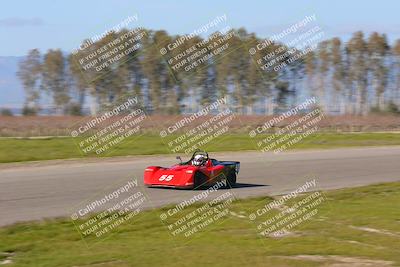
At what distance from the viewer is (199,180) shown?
17.1 meters

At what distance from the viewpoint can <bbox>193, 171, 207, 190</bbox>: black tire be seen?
17016 millimetres

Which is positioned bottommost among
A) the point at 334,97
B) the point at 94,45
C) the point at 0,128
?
the point at 334,97

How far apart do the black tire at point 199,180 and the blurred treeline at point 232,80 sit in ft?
173

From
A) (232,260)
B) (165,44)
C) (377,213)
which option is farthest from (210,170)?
(165,44)

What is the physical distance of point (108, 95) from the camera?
78.4 m

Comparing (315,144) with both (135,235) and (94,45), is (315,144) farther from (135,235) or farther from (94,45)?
(94,45)

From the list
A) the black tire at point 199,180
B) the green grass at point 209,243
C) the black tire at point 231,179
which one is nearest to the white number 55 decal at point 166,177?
the black tire at point 199,180

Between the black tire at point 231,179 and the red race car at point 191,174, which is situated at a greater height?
the red race car at point 191,174

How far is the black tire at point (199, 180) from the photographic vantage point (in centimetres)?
1702

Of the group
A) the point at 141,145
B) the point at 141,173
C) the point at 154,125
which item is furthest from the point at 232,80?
the point at 141,173

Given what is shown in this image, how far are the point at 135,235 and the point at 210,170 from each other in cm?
605

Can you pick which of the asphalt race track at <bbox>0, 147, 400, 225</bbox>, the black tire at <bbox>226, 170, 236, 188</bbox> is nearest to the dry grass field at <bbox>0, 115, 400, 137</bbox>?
the asphalt race track at <bbox>0, 147, 400, 225</bbox>

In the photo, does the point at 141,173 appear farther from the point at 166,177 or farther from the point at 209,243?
the point at 209,243

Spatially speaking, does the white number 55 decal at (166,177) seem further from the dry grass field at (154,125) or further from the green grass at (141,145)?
the dry grass field at (154,125)
